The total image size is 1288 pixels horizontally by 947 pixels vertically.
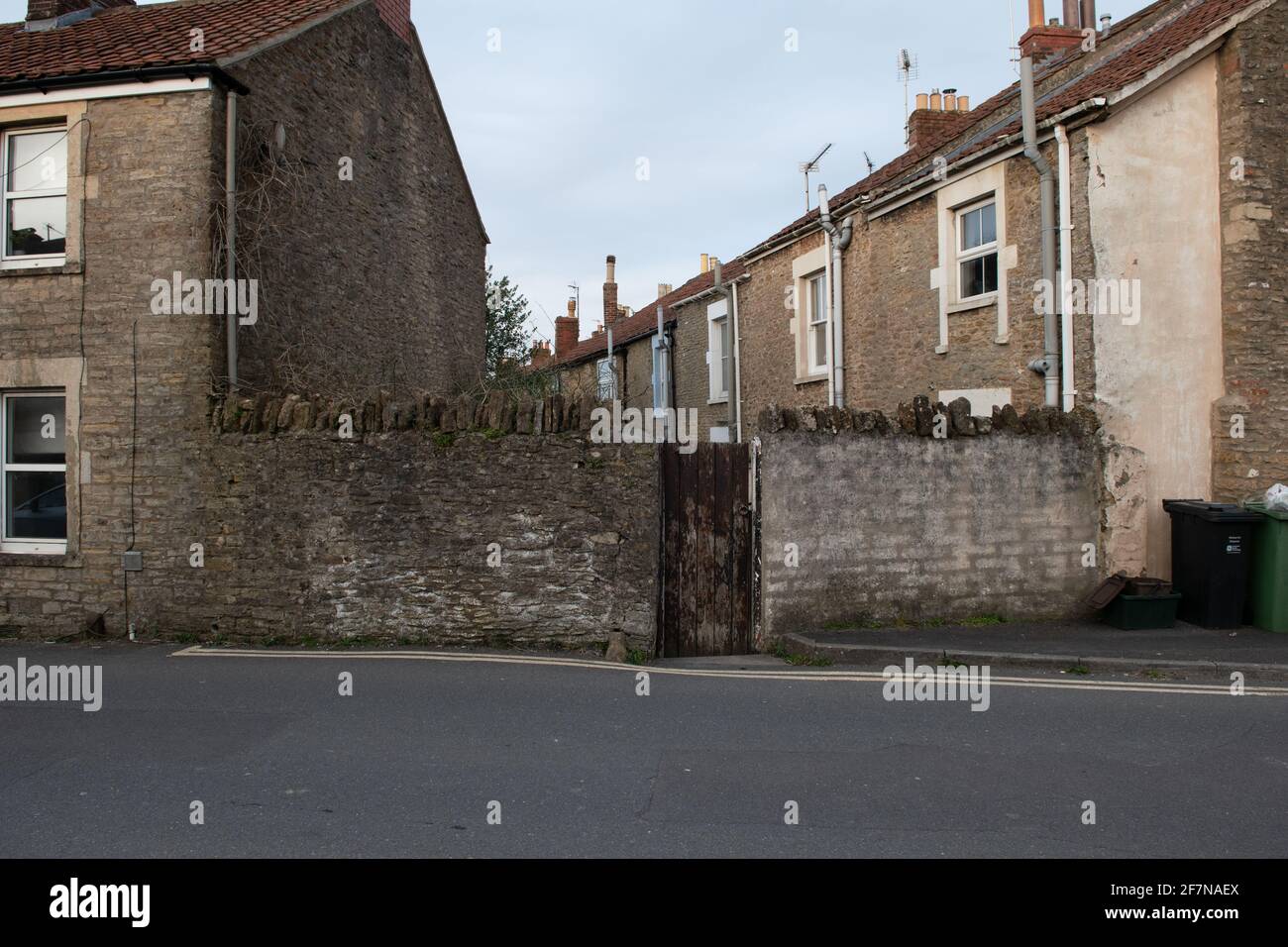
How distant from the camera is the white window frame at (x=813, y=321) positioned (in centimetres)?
1658

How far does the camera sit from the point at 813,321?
1680cm

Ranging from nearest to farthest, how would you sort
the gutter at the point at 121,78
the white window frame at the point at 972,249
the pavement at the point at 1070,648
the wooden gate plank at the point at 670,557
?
the pavement at the point at 1070,648 < the wooden gate plank at the point at 670,557 < the gutter at the point at 121,78 < the white window frame at the point at 972,249

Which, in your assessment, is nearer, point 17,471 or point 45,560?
point 45,560

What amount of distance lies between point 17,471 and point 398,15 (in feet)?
31.8

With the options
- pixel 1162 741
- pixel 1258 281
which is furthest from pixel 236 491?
pixel 1258 281

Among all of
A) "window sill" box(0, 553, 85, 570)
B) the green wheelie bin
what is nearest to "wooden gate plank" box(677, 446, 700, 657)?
the green wheelie bin

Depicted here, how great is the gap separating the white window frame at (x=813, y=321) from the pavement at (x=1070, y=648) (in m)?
7.67

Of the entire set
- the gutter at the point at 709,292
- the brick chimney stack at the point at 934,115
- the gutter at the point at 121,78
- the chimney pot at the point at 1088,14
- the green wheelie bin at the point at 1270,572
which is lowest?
the green wheelie bin at the point at 1270,572

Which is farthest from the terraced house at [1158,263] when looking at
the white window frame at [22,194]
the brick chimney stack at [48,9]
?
the brick chimney stack at [48,9]

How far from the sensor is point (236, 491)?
10.1 meters

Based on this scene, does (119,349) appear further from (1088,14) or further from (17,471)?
(1088,14)

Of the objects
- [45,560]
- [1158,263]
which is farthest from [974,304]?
[45,560]

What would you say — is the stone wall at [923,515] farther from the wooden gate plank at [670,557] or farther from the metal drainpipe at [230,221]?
the metal drainpipe at [230,221]

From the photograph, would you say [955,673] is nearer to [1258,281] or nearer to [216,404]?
[1258,281]
